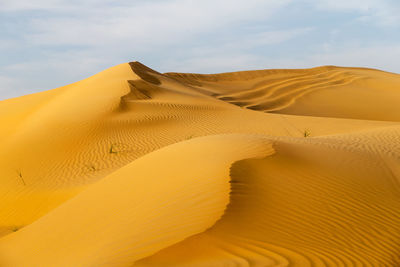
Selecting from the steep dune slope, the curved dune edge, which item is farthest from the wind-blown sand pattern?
the steep dune slope

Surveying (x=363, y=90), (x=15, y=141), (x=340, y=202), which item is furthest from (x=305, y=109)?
(x=340, y=202)

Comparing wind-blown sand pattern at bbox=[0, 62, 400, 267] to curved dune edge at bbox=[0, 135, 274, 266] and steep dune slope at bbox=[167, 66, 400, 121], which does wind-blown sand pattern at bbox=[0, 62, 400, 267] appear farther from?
steep dune slope at bbox=[167, 66, 400, 121]

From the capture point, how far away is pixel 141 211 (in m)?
6.70

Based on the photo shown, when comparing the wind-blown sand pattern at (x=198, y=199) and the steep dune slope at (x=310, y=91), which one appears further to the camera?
the steep dune slope at (x=310, y=91)

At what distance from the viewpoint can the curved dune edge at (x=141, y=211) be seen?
5.80m

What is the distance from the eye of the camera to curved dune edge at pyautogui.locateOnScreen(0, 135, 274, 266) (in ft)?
19.0

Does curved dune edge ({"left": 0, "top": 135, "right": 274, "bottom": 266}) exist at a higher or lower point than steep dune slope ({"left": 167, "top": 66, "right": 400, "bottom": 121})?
lower

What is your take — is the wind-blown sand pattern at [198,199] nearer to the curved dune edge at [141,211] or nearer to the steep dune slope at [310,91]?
the curved dune edge at [141,211]

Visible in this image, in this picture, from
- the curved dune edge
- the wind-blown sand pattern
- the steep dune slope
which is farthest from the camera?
the steep dune slope

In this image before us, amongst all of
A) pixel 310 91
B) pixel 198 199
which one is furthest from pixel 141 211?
pixel 310 91

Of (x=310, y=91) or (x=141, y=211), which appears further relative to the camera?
(x=310, y=91)

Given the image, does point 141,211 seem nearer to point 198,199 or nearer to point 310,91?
point 198,199

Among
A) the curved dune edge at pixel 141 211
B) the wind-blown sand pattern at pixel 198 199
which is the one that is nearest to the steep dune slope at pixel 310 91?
the wind-blown sand pattern at pixel 198 199

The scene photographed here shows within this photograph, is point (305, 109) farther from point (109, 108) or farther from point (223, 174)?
point (223, 174)
